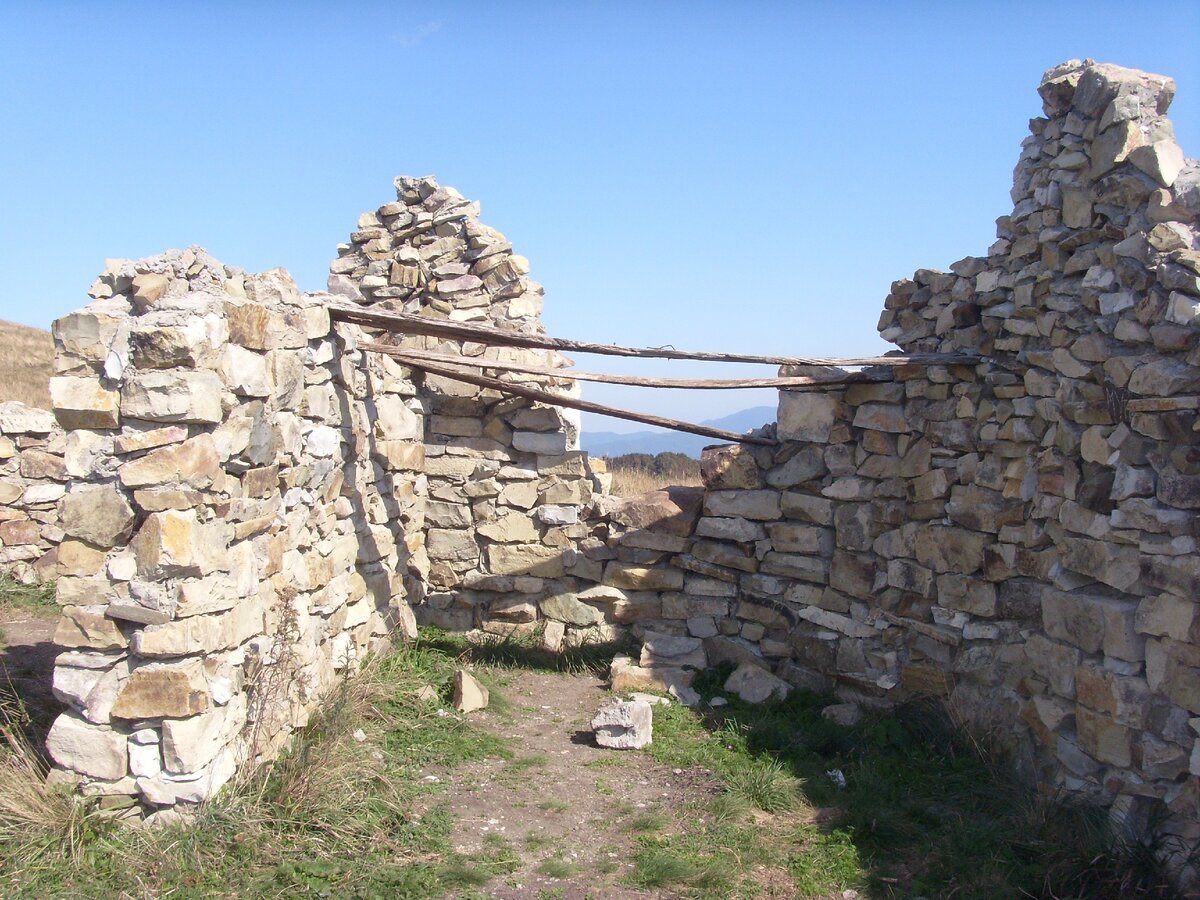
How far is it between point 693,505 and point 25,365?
57.2ft

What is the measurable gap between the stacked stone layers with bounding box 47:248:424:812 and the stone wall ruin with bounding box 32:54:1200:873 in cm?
1

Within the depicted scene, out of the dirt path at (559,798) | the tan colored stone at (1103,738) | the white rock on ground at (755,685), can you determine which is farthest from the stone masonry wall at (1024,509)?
the dirt path at (559,798)

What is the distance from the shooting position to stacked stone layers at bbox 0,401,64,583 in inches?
305

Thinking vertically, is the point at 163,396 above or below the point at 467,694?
above

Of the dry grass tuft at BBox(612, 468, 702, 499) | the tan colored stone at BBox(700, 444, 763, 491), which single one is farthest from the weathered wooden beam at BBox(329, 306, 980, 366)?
the dry grass tuft at BBox(612, 468, 702, 499)

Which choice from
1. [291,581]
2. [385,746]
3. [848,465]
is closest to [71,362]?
[291,581]

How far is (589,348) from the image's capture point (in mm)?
5965

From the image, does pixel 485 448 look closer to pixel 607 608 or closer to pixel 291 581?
pixel 607 608

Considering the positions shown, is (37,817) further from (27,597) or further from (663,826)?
(27,597)

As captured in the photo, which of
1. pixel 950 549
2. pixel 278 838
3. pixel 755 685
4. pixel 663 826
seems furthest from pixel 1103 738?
pixel 278 838

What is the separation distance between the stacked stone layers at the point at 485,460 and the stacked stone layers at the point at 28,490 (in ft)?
10.1

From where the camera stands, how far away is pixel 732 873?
426 cm

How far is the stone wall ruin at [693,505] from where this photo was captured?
385 cm

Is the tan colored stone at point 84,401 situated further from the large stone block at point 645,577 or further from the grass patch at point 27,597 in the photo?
the large stone block at point 645,577
